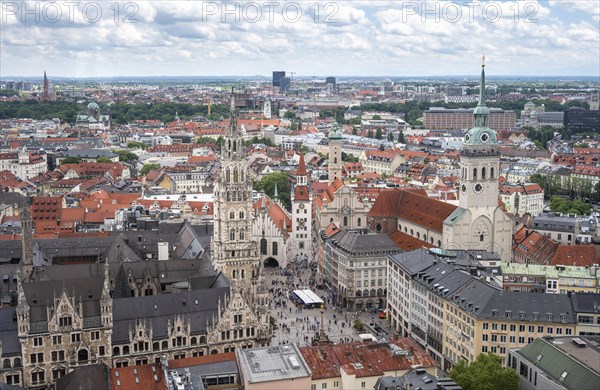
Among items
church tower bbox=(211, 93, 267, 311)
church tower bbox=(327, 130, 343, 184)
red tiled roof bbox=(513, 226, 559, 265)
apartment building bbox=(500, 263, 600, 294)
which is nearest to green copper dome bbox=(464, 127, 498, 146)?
red tiled roof bbox=(513, 226, 559, 265)

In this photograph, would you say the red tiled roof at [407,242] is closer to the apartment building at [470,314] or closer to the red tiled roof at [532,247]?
the red tiled roof at [532,247]

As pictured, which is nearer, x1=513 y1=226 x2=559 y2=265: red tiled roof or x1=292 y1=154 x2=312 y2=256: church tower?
x1=513 y1=226 x2=559 y2=265: red tiled roof

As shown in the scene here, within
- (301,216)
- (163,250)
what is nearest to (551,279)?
(163,250)

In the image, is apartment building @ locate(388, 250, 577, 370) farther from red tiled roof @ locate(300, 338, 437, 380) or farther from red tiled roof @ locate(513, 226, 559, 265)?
red tiled roof @ locate(513, 226, 559, 265)

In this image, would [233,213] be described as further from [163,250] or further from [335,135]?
[335,135]

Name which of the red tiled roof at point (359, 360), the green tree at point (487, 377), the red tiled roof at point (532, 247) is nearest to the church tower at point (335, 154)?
the red tiled roof at point (532, 247)
